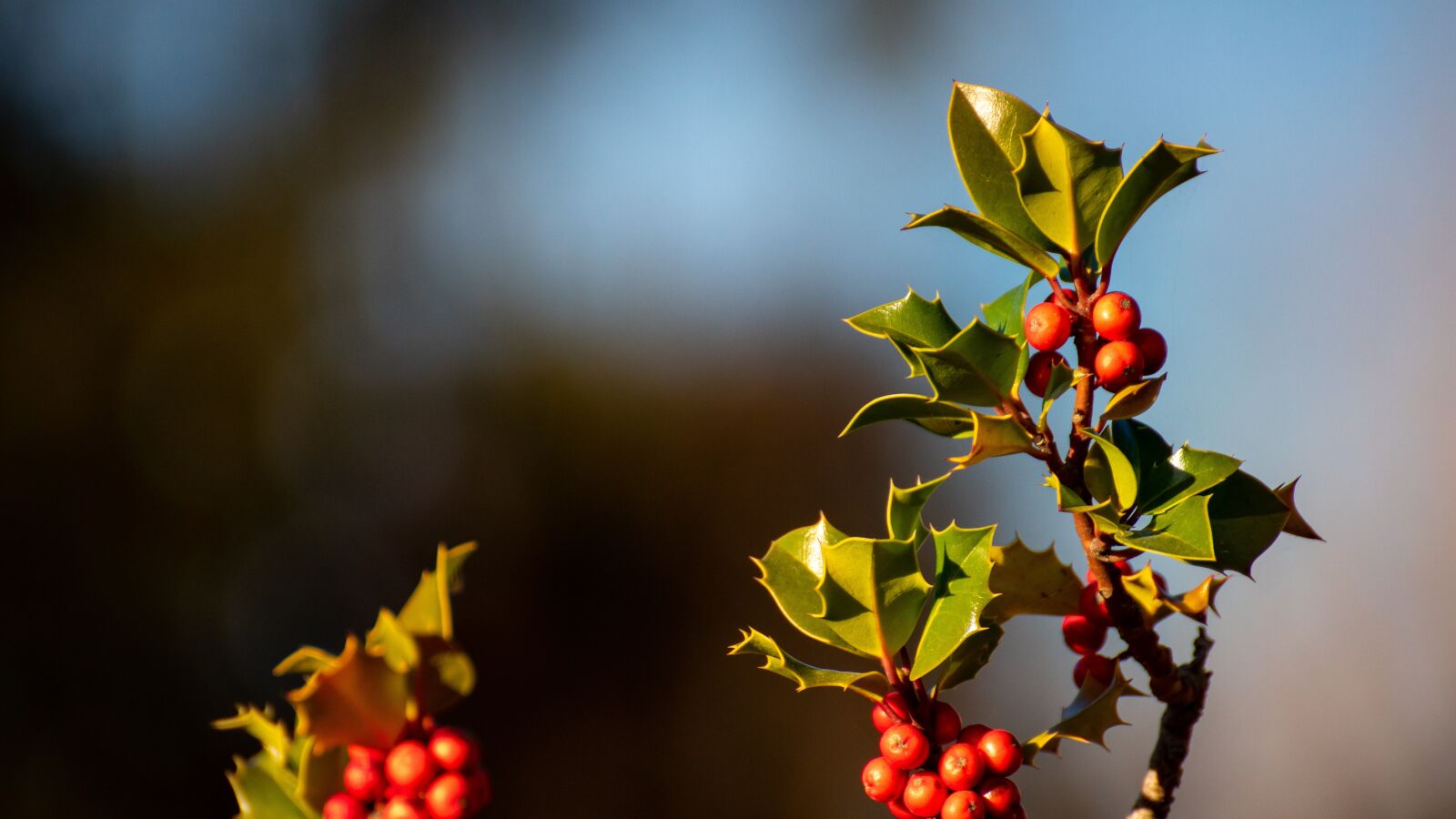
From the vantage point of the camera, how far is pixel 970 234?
1.64 ft

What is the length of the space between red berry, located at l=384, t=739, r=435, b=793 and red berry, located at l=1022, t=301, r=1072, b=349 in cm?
31

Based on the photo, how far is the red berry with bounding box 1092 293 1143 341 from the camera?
0.47 m

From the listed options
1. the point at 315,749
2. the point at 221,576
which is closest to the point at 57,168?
the point at 221,576

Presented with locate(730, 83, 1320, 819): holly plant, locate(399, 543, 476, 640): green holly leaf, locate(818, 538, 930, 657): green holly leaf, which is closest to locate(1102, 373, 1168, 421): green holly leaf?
locate(730, 83, 1320, 819): holly plant

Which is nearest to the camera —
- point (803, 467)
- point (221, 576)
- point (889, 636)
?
point (889, 636)

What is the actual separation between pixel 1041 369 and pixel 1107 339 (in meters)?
0.03

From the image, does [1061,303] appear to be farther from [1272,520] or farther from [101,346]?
[101,346]

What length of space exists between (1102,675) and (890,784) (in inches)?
6.0

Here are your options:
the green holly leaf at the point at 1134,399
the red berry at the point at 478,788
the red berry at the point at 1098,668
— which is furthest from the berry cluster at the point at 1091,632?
the red berry at the point at 478,788

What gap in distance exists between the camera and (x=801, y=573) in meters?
0.50

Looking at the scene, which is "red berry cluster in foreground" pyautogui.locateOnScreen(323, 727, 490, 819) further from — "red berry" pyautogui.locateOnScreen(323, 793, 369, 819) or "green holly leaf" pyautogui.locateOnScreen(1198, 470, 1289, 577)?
"green holly leaf" pyautogui.locateOnScreen(1198, 470, 1289, 577)

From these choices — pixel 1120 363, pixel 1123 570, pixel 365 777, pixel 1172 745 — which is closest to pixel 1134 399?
pixel 1120 363

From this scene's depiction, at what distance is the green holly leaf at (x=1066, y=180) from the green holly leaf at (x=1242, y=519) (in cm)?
14

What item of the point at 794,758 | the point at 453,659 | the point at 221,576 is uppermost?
the point at 453,659
